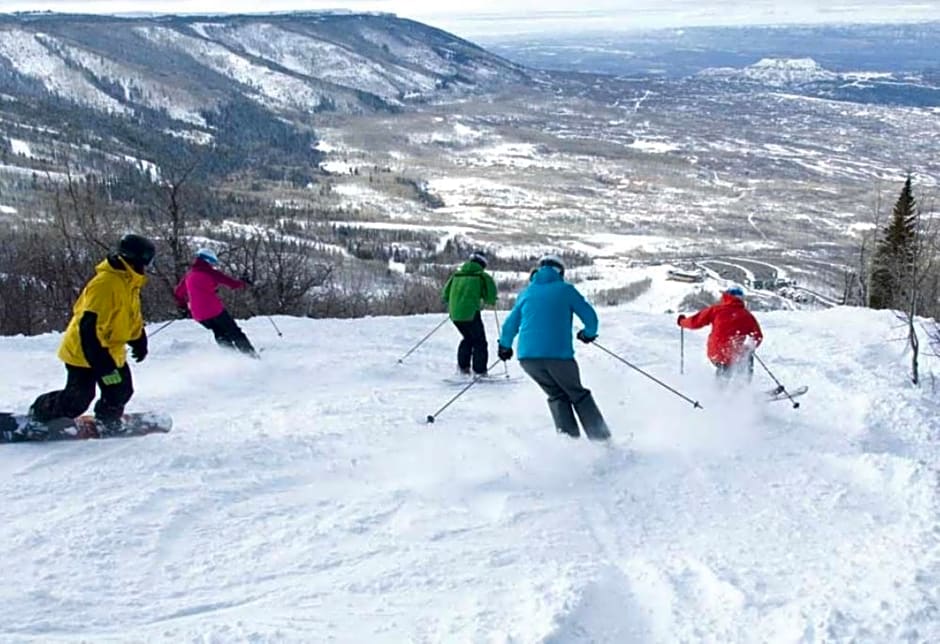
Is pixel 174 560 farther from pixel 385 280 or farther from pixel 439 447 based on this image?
pixel 385 280

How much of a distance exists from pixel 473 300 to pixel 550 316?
257 centimetres

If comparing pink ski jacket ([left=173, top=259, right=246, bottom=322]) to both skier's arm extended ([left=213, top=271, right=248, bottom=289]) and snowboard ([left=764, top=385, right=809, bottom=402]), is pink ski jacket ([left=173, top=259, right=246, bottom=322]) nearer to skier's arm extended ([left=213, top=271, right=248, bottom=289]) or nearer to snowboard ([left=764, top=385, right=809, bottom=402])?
skier's arm extended ([left=213, top=271, right=248, bottom=289])

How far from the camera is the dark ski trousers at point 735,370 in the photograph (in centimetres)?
837

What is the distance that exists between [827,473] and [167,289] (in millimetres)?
16774

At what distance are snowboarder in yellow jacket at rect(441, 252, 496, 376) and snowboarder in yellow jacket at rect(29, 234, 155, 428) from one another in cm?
373

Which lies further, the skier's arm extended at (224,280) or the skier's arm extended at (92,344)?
the skier's arm extended at (224,280)

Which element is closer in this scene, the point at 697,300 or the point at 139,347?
the point at 139,347

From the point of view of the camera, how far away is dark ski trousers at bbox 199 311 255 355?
920cm

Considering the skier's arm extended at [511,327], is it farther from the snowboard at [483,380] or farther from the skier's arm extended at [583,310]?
the snowboard at [483,380]

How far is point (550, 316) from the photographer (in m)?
6.54

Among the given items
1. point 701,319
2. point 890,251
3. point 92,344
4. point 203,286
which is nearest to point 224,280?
point 203,286

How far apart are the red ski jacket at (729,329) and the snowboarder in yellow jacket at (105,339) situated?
543 cm

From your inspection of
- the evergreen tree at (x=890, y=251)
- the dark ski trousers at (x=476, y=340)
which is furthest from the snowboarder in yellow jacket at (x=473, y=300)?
the evergreen tree at (x=890, y=251)

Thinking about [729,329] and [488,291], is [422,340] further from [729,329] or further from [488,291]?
[729,329]
